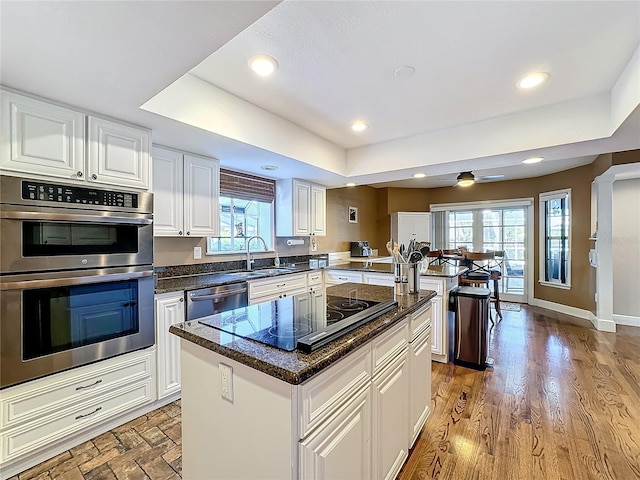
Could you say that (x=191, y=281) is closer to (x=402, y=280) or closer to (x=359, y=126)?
(x=402, y=280)

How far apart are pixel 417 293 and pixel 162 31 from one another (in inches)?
79.2

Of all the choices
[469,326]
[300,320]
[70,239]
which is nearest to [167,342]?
[70,239]

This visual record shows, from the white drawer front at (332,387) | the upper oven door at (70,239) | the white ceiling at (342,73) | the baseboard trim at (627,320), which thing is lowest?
the baseboard trim at (627,320)

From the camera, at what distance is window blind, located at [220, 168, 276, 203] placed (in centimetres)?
351

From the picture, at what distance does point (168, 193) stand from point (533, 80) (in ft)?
10.2

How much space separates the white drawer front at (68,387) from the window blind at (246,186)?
199cm

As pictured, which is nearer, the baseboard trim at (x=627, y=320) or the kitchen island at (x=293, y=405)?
the kitchen island at (x=293, y=405)

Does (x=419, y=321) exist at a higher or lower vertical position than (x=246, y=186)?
lower

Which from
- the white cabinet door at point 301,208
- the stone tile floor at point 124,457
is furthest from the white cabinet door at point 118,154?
the white cabinet door at point 301,208

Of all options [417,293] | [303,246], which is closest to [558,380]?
[417,293]

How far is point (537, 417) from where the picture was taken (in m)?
2.21

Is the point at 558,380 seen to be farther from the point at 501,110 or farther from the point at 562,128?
the point at 501,110

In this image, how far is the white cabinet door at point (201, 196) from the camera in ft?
9.33

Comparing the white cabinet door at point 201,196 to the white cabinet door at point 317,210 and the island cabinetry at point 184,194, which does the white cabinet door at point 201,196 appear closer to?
the island cabinetry at point 184,194
